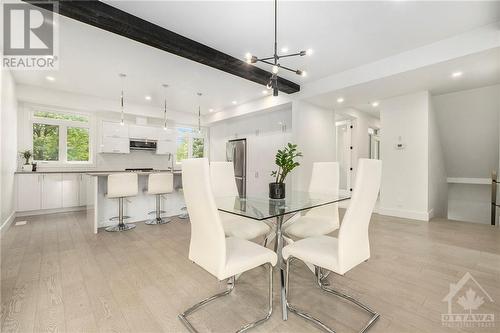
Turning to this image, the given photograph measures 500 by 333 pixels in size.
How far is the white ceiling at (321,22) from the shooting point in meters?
2.40

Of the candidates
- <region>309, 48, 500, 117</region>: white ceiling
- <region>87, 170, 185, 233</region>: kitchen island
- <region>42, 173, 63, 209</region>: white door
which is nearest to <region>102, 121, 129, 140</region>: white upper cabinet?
<region>42, 173, 63, 209</region>: white door

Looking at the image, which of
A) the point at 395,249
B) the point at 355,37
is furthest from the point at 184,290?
the point at 355,37

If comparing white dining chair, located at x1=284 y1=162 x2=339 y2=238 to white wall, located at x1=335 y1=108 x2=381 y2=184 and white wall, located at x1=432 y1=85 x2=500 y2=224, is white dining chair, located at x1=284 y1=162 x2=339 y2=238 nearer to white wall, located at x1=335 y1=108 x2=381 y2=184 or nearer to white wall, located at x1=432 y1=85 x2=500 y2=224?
white wall, located at x1=432 y1=85 x2=500 y2=224

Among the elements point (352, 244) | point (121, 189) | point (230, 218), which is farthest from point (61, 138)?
point (352, 244)

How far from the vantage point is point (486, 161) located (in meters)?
5.06

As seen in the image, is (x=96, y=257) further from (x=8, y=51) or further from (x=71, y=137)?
(x=71, y=137)

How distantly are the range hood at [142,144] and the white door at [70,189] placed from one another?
1.47m

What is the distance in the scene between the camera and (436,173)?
16.2ft

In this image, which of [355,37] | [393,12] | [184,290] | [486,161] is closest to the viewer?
[184,290]

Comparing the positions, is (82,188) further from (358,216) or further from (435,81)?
(435,81)

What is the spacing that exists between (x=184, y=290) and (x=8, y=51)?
14.3ft

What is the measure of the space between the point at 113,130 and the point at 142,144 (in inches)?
30.4

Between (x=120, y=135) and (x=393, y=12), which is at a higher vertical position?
(x=393, y=12)

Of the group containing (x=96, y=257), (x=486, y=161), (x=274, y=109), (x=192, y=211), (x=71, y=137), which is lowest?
(x=96, y=257)
